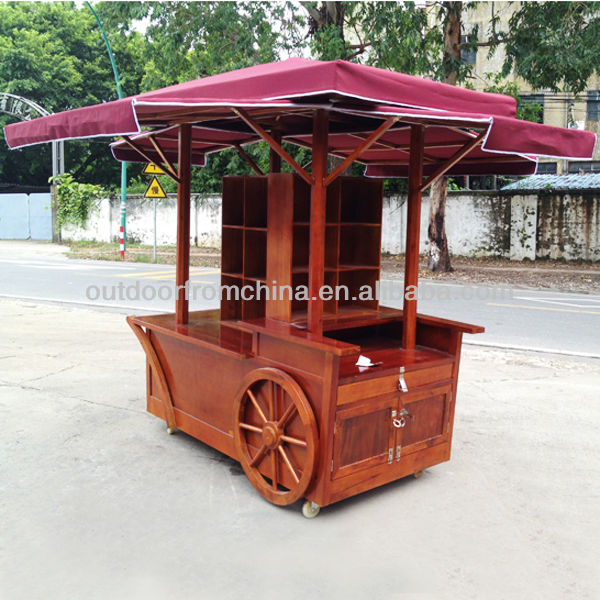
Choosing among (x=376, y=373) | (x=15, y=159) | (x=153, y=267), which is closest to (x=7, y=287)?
(x=153, y=267)

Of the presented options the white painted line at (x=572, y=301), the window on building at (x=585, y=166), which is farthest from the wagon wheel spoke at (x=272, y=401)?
the window on building at (x=585, y=166)

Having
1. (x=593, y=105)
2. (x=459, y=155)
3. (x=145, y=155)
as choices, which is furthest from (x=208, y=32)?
(x=593, y=105)

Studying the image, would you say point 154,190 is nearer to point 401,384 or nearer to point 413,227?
point 413,227

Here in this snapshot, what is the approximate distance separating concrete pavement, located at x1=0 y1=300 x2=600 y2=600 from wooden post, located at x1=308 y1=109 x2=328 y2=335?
4.14 ft

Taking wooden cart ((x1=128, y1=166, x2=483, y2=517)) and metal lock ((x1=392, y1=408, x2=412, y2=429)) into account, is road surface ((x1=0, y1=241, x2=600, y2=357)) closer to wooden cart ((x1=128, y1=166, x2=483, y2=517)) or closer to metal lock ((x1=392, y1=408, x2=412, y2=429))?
wooden cart ((x1=128, y1=166, x2=483, y2=517))

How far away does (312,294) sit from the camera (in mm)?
4180

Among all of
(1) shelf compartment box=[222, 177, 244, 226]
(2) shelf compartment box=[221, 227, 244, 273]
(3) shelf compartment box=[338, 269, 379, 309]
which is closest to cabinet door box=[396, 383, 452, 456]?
(3) shelf compartment box=[338, 269, 379, 309]

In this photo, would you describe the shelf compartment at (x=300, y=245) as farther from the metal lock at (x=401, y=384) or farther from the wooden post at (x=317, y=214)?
the metal lock at (x=401, y=384)

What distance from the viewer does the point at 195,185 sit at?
85.6 feet

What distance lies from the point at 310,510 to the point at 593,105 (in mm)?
40197

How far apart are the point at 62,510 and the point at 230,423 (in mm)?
1232

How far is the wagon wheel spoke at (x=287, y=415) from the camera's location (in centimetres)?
392

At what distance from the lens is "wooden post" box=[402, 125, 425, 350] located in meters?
4.68

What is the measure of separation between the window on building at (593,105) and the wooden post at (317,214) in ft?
127
